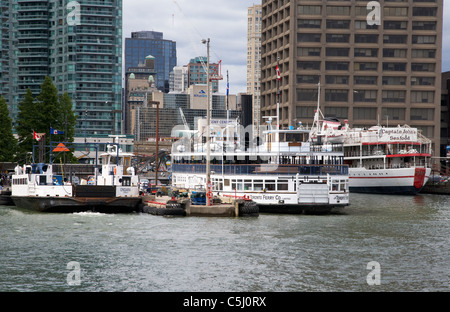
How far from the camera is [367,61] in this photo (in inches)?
6329

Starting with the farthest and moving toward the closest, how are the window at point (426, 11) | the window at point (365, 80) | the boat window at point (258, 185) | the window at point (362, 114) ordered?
the window at point (362, 114) → the window at point (365, 80) → the window at point (426, 11) → the boat window at point (258, 185)

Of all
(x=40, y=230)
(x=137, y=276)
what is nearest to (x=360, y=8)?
(x=40, y=230)

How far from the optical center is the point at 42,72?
195 meters

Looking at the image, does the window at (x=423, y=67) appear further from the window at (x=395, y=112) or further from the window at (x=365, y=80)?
the window at (x=395, y=112)

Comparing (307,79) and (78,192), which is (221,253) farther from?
(307,79)

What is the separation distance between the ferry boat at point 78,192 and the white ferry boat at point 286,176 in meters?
9.32

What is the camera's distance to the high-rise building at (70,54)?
189m

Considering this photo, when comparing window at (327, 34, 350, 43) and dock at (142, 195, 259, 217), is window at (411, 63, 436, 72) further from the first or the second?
dock at (142, 195, 259, 217)

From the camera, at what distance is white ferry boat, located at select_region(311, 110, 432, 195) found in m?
110

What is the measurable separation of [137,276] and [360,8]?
140230 millimetres

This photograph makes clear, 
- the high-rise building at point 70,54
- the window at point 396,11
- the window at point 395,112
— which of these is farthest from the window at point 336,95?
the high-rise building at point 70,54

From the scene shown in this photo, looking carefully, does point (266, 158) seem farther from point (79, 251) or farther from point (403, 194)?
point (403, 194)

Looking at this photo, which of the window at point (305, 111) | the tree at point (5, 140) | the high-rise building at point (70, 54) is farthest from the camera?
the high-rise building at point (70, 54)

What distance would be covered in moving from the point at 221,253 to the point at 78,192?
27.0 metres
